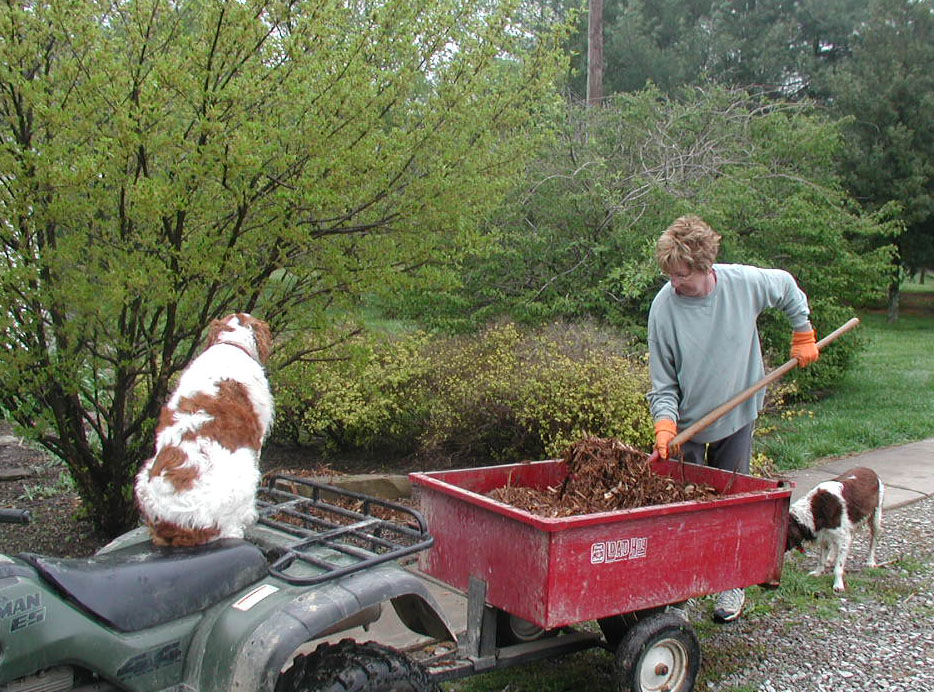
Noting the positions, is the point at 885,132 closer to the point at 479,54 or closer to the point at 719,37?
the point at 719,37

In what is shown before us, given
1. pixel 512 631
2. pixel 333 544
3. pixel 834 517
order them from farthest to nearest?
1. pixel 834 517
2. pixel 512 631
3. pixel 333 544

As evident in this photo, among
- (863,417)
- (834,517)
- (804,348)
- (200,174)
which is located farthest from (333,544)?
(863,417)

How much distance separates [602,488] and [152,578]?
1891 millimetres

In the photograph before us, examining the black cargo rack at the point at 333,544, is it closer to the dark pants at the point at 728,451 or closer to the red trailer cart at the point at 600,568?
the red trailer cart at the point at 600,568

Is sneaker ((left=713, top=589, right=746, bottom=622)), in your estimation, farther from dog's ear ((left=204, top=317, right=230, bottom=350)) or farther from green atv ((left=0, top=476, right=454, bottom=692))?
dog's ear ((left=204, top=317, right=230, bottom=350))

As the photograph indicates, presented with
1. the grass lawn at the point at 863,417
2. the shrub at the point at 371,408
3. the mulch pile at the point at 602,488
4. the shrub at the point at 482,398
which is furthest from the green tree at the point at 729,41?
the mulch pile at the point at 602,488

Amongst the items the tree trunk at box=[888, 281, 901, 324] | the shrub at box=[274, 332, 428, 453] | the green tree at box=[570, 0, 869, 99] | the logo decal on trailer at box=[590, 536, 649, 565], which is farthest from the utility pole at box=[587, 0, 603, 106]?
the tree trunk at box=[888, 281, 901, 324]

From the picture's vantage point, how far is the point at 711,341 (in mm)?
4254

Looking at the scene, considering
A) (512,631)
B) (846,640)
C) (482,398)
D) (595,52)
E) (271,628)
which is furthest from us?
(595,52)

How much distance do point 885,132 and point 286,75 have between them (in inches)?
884

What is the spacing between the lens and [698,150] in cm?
1041

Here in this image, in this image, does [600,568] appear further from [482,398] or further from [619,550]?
[482,398]

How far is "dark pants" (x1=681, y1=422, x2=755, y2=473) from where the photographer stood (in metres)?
4.52

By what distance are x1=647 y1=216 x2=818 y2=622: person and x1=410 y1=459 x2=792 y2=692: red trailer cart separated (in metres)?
0.48
